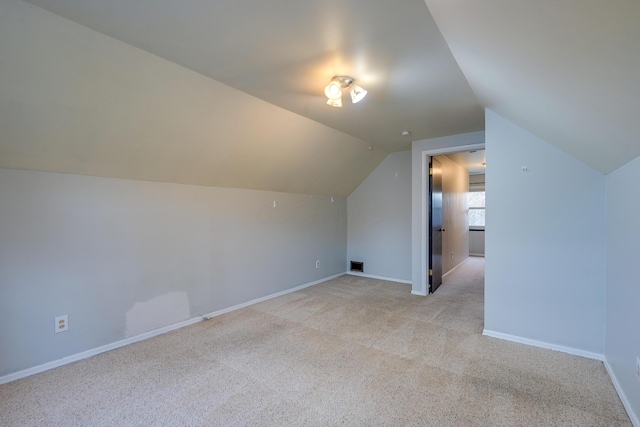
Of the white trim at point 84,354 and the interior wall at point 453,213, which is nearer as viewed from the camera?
the white trim at point 84,354

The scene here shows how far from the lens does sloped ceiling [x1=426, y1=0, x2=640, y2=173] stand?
876 millimetres

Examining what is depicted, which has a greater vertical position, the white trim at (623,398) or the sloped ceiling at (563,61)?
the sloped ceiling at (563,61)

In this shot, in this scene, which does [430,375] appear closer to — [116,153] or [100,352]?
[100,352]

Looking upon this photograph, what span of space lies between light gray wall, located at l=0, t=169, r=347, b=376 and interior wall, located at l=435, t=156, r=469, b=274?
3117 millimetres

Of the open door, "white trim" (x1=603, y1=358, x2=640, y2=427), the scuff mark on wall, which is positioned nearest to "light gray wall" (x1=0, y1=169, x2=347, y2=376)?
the scuff mark on wall

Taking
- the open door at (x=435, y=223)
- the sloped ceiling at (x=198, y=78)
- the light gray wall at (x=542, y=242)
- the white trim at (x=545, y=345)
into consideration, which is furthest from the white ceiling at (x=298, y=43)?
the white trim at (x=545, y=345)

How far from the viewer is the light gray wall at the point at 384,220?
4.89 meters

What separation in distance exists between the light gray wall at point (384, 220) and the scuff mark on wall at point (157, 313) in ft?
10.7

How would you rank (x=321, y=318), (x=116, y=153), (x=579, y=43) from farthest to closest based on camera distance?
(x=321, y=318) → (x=116, y=153) → (x=579, y=43)

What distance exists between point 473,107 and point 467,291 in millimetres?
2828

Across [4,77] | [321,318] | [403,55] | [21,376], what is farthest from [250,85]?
[21,376]

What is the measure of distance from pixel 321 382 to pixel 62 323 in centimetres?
214

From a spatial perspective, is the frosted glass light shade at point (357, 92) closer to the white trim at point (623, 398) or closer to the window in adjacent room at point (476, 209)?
the white trim at point (623, 398)

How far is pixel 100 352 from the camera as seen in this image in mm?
2471
